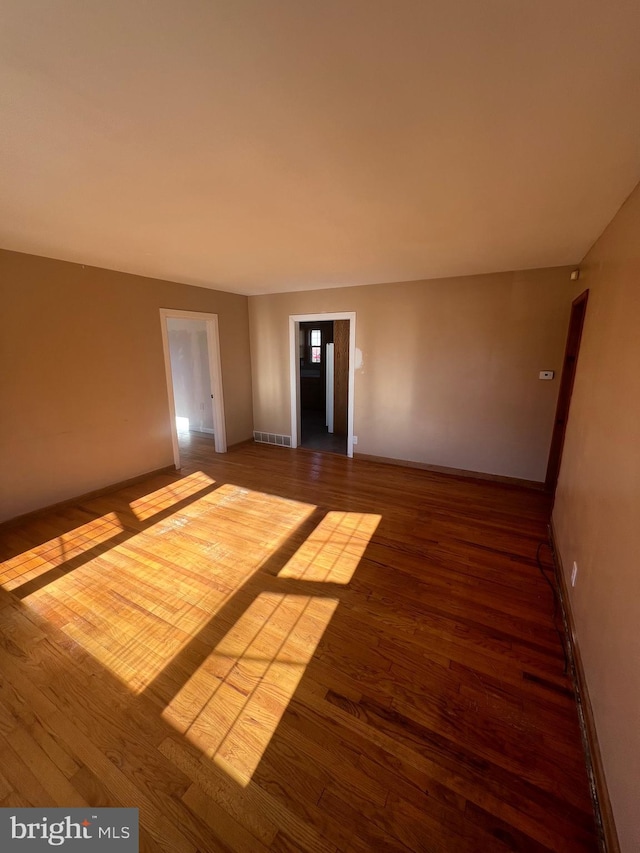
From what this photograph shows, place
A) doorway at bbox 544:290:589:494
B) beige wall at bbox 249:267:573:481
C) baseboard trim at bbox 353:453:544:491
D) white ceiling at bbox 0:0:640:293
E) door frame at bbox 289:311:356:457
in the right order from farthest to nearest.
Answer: door frame at bbox 289:311:356:457
baseboard trim at bbox 353:453:544:491
beige wall at bbox 249:267:573:481
doorway at bbox 544:290:589:494
white ceiling at bbox 0:0:640:293

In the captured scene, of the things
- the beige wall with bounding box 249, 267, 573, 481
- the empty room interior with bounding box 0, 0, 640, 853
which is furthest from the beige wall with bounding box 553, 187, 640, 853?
the beige wall with bounding box 249, 267, 573, 481

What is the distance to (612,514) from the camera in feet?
4.65

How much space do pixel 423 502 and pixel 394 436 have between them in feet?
4.22

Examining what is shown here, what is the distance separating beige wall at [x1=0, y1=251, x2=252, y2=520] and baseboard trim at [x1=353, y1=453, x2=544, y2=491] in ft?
9.57

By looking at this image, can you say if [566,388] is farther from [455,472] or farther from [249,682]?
[249,682]

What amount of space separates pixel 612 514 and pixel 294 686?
5.52 ft

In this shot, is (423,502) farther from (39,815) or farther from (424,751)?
(39,815)

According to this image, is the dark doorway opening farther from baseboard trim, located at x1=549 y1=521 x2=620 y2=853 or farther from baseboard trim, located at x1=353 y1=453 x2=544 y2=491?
baseboard trim, located at x1=549 y1=521 x2=620 y2=853

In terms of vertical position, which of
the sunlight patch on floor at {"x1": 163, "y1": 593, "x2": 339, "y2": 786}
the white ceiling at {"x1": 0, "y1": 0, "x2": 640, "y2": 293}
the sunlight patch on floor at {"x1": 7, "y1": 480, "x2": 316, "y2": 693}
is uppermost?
the white ceiling at {"x1": 0, "y1": 0, "x2": 640, "y2": 293}

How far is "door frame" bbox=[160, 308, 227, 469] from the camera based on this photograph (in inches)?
160

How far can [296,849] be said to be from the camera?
1.05 metres

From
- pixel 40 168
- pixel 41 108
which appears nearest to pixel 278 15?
pixel 41 108

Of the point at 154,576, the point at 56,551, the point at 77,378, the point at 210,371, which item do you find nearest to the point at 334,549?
the point at 154,576

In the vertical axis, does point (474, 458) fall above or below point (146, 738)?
above
